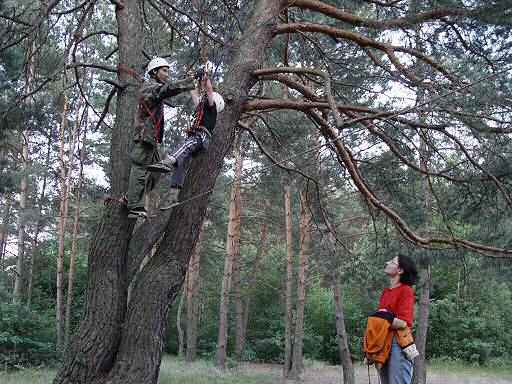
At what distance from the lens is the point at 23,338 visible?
1505cm

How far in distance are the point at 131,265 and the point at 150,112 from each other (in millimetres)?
1299

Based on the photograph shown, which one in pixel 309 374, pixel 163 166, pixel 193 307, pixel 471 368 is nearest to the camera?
pixel 163 166

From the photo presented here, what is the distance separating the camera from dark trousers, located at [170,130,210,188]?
4336mm

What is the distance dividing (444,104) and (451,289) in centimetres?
2059

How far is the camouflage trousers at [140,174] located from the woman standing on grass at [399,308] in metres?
2.06

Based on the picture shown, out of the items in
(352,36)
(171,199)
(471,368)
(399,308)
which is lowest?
(471,368)

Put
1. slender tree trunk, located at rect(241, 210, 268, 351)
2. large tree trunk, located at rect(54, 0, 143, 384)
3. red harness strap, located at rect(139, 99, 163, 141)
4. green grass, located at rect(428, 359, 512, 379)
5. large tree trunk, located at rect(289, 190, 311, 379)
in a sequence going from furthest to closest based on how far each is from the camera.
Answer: slender tree trunk, located at rect(241, 210, 268, 351) < green grass, located at rect(428, 359, 512, 379) < large tree trunk, located at rect(289, 190, 311, 379) < red harness strap, located at rect(139, 99, 163, 141) < large tree trunk, located at rect(54, 0, 143, 384)

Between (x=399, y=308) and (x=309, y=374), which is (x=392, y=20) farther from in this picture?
(x=309, y=374)

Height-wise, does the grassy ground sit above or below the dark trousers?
below

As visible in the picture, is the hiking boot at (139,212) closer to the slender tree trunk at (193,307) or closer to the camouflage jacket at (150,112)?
the camouflage jacket at (150,112)

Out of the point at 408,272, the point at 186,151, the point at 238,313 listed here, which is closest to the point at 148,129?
the point at 186,151

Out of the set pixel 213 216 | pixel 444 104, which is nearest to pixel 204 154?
pixel 444 104

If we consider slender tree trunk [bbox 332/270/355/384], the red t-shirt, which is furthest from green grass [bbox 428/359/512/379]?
the red t-shirt

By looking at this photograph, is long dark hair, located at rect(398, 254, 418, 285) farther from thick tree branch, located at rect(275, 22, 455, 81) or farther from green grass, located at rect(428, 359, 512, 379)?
green grass, located at rect(428, 359, 512, 379)
